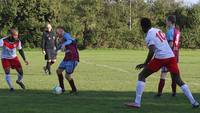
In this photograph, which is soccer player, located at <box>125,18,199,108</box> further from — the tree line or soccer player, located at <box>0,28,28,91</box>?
the tree line

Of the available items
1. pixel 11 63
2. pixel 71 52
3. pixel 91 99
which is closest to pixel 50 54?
pixel 11 63

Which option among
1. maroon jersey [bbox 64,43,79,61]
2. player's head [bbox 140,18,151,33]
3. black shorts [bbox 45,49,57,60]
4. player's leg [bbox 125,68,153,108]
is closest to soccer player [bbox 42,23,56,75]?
black shorts [bbox 45,49,57,60]

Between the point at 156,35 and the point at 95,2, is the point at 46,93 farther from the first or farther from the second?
the point at 95,2

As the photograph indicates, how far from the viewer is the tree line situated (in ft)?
184

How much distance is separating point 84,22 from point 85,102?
47.0 metres

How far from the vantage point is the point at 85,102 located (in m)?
12.6

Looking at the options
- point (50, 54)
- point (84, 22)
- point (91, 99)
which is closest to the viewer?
point (91, 99)

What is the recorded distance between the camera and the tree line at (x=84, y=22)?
56000 millimetres

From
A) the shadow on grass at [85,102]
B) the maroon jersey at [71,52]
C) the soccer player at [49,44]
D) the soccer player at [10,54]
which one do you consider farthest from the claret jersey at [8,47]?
the soccer player at [49,44]

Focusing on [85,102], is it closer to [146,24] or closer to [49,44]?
[146,24]

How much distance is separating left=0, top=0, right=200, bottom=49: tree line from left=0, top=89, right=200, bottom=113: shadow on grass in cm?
3816

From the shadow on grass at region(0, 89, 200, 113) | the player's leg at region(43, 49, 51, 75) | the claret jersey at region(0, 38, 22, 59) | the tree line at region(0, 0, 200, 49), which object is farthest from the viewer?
the tree line at region(0, 0, 200, 49)

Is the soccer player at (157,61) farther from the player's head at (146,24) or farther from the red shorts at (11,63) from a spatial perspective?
the red shorts at (11,63)

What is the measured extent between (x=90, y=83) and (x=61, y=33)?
152 inches
